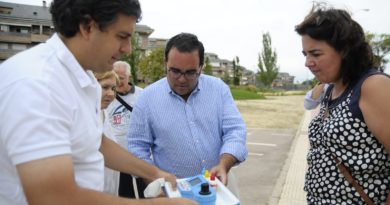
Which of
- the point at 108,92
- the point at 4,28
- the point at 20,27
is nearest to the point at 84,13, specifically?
the point at 108,92

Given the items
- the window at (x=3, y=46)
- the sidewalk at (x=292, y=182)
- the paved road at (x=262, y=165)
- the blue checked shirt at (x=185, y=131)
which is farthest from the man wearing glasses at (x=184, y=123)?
the window at (x=3, y=46)

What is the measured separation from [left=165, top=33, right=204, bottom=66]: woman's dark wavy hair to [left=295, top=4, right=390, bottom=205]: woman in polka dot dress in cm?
76

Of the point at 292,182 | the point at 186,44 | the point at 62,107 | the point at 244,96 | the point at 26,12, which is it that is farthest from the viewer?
the point at 26,12

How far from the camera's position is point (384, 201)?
190cm

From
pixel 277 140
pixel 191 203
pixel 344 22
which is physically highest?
pixel 344 22

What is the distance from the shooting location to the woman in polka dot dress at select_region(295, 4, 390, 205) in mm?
1798

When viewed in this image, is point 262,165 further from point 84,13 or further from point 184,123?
point 84,13

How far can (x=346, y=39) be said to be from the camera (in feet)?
6.39

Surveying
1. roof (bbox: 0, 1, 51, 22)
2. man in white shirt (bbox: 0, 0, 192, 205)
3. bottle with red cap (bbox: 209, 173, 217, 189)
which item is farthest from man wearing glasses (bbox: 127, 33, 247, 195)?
roof (bbox: 0, 1, 51, 22)

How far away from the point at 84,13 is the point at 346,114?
57.4 inches

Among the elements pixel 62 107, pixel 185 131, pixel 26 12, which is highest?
pixel 26 12

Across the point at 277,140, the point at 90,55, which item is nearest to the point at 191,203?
the point at 90,55

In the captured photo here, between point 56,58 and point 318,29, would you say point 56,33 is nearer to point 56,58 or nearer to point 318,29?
point 56,58

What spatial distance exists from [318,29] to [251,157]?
263 inches
